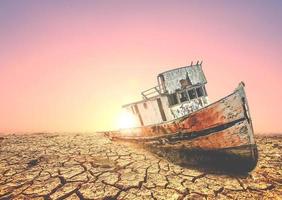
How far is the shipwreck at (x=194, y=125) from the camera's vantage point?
5.01 m

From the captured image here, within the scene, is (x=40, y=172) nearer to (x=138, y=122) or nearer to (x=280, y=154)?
(x=138, y=122)

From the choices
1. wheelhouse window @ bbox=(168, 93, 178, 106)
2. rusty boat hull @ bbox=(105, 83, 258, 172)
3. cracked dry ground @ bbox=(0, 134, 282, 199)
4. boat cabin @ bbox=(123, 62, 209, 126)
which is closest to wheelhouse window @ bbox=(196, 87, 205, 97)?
boat cabin @ bbox=(123, 62, 209, 126)

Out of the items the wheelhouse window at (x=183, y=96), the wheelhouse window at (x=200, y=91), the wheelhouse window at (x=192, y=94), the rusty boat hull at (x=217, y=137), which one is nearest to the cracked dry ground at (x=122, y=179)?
the rusty boat hull at (x=217, y=137)

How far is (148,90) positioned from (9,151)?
5.61 m

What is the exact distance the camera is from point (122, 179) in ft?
16.1

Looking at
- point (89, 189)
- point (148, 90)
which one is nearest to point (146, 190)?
point (89, 189)

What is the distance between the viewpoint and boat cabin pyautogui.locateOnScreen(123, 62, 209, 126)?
23.8 ft

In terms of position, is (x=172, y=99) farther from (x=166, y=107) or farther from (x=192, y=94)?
(x=192, y=94)

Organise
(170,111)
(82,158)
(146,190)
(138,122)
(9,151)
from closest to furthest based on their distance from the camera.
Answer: (146,190), (82,158), (170,111), (9,151), (138,122)

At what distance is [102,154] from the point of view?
7.29 meters

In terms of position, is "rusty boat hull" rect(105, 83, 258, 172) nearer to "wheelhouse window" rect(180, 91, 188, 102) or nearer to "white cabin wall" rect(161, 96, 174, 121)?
"white cabin wall" rect(161, 96, 174, 121)

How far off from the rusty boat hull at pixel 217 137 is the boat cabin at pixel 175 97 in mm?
1028

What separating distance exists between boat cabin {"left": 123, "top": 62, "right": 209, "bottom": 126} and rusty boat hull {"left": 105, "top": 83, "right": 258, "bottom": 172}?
103cm

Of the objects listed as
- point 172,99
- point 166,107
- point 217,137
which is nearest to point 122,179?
point 217,137
